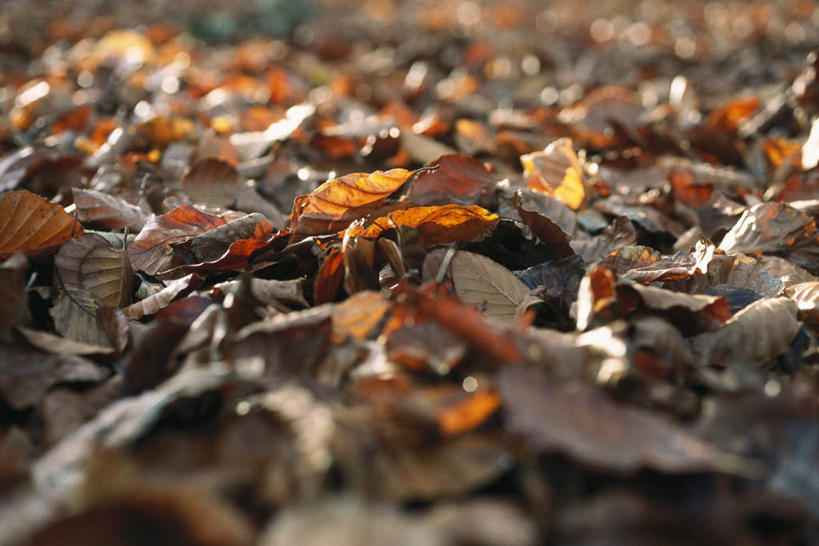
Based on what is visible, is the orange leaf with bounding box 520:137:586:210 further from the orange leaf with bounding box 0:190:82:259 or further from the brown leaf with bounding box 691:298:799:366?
the orange leaf with bounding box 0:190:82:259

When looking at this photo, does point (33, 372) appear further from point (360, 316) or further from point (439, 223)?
point (439, 223)

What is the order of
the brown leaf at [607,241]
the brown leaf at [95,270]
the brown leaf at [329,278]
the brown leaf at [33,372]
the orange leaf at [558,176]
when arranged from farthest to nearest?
Result: the orange leaf at [558,176] < the brown leaf at [607,241] < the brown leaf at [95,270] < the brown leaf at [329,278] < the brown leaf at [33,372]

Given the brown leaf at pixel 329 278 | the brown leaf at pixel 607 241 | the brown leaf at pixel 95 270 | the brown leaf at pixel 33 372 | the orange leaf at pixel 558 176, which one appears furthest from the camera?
the orange leaf at pixel 558 176

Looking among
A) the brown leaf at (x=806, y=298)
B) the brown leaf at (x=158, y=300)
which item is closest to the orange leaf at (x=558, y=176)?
the brown leaf at (x=806, y=298)

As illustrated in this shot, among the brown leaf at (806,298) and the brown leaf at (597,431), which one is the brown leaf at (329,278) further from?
the brown leaf at (806,298)

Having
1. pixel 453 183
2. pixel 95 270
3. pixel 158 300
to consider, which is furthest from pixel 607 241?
pixel 95 270

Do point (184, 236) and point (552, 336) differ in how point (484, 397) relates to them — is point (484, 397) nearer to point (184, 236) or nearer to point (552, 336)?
point (552, 336)

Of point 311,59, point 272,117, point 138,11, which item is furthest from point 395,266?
point 138,11

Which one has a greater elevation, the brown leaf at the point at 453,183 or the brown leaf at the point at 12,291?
the brown leaf at the point at 12,291
